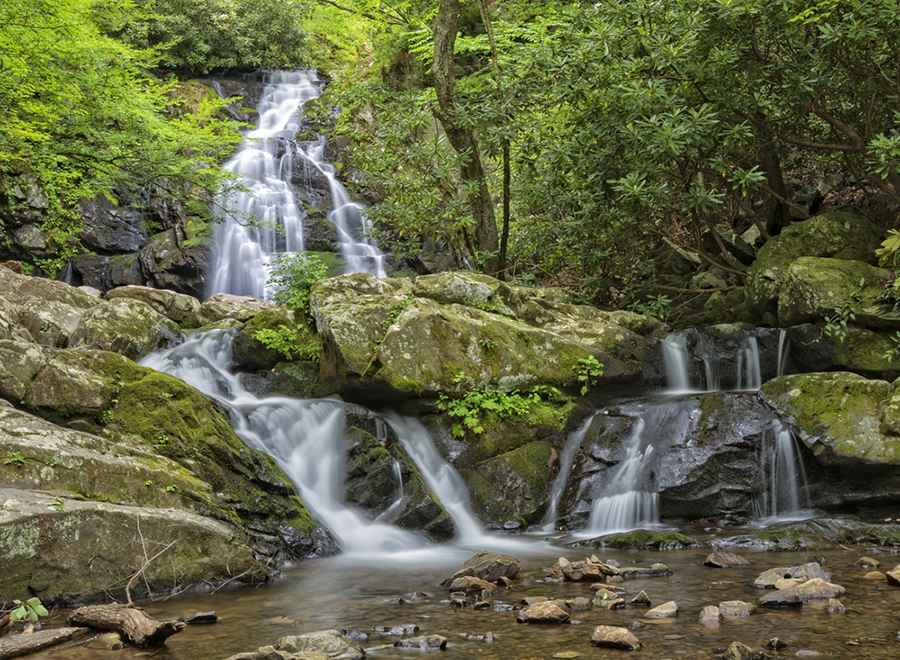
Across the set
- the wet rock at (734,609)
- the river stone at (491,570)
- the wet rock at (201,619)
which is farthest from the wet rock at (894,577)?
the wet rock at (201,619)

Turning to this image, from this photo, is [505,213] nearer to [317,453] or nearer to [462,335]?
[462,335]

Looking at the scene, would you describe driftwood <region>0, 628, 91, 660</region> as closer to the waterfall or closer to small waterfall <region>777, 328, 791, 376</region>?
the waterfall

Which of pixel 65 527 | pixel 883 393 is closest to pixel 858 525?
pixel 883 393

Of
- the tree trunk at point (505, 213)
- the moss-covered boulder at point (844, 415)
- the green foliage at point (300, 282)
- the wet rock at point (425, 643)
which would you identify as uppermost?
the tree trunk at point (505, 213)

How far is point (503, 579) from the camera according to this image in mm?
5895

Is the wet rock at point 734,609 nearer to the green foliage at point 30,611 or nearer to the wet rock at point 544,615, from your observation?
the wet rock at point 544,615

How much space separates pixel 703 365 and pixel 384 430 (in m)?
4.85

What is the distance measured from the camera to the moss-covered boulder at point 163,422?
716 centimetres

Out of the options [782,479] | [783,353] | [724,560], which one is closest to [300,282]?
[783,353]

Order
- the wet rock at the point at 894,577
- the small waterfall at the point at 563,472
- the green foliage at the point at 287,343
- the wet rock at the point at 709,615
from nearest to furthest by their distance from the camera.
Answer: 1. the wet rock at the point at 709,615
2. the wet rock at the point at 894,577
3. the small waterfall at the point at 563,472
4. the green foliage at the point at 287,343

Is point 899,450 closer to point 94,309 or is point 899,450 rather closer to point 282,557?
point 282,557

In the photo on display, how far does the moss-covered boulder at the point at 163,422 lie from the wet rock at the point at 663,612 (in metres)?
3.55

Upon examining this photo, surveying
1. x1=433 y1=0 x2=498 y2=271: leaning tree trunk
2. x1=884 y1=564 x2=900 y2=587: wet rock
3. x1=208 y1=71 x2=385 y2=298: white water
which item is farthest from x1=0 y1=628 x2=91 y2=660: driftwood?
x1=208 y1=71 x2=385 y2=298: white water

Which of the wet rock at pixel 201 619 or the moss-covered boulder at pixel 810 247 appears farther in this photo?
the moss-covered boulder at pixel 810 247
